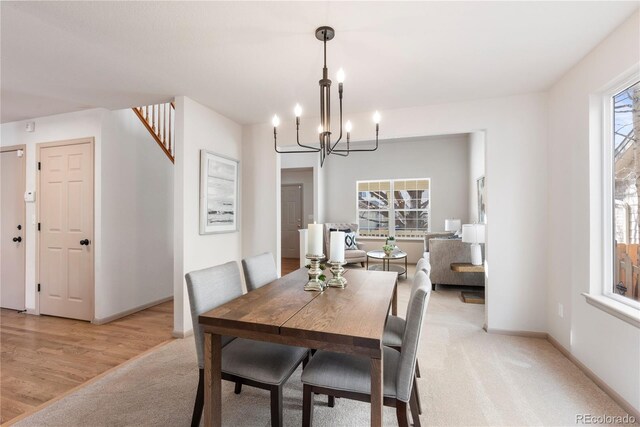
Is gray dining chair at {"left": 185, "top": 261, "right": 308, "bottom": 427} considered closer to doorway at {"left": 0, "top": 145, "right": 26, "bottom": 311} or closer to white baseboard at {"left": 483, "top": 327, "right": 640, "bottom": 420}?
white baseboard at {"left": 483, "top": 327, "right": 640, "bottom": 420}

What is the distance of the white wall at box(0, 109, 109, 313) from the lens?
3248mm

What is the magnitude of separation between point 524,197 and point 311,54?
240 centimetres

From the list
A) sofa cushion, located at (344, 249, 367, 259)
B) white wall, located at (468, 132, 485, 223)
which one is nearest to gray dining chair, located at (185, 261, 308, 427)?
sofa cushion, located at (344, 249, 367, 259)

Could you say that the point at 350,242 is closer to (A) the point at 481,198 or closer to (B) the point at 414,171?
(B) the point at 414,171

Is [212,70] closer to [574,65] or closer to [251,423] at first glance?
[251,423]

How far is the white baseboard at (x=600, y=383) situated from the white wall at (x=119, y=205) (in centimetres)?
443

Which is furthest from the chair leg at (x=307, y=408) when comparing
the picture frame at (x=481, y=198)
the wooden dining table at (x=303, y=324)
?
the picture frame at (x=481, y=198)

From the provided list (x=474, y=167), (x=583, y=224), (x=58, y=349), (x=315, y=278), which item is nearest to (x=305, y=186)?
(x=474, y=167)

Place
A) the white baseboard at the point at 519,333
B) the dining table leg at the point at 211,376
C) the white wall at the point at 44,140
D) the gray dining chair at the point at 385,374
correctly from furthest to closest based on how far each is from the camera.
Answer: the white wall at the point at 44,140 → the white baseboard at the point at 519,333 → the dining table leg at the point at 211,376 → the gray dining chair at the point at 385,374

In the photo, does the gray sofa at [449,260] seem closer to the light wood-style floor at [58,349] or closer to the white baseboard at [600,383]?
the white baseboard at [600,383]

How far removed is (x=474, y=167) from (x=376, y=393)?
5.60 m

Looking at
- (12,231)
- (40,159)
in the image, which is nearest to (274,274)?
(40,159)

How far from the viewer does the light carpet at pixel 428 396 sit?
171 centimetres

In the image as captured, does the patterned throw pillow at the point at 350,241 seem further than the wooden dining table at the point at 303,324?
Yes
